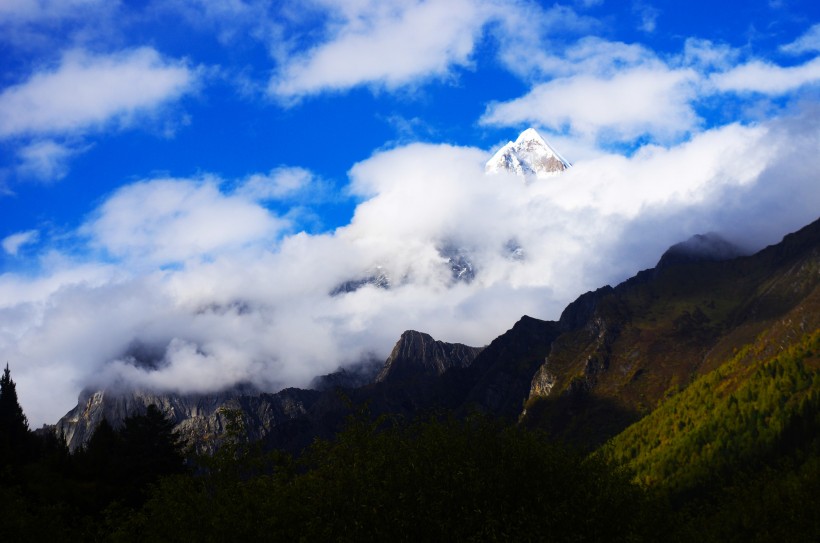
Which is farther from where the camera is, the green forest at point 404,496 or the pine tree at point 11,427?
the pine tree at point 11,427

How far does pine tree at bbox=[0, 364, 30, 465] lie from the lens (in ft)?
439

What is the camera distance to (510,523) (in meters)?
66.3

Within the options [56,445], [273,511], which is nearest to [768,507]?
[273,511]

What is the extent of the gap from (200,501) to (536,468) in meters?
35.4

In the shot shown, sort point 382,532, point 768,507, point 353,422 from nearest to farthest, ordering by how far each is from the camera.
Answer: point 382,532 < point 353,422 < point 768,507

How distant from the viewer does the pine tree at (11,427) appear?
133738mm

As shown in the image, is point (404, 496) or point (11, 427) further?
point (11, 427)

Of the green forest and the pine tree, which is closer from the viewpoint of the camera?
the green forest

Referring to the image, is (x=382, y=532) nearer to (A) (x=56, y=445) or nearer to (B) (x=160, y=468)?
(B) (x=160, y=468)

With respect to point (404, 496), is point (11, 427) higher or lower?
higher

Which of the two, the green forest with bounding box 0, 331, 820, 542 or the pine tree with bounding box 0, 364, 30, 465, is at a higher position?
the pine tree with bounding box 0, 364, 30, 465

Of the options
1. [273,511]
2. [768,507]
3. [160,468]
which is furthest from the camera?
[768,507]

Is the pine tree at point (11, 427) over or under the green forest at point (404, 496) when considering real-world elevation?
over

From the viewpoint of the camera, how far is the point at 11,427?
541 feet
